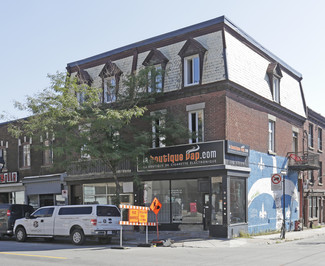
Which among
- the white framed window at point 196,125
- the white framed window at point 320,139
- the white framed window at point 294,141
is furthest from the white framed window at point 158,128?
the white framed window at point 320,139

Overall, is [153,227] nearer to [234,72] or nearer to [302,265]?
[234,72]

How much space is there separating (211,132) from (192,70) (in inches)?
147

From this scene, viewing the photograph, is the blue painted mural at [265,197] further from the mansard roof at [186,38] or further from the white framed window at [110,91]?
the white framed window at [110,91]

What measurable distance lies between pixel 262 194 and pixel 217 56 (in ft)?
27.5

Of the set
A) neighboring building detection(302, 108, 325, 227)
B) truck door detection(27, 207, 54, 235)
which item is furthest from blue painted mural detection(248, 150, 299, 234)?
truck door detection(27, 207, 54, 235)

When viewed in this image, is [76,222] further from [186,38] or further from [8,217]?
[186,38]

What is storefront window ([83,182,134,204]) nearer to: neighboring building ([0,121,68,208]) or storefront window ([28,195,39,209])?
neighboring building ([0,121,68,208])

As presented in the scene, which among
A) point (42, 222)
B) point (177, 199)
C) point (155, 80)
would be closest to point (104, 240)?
point (42, 222)

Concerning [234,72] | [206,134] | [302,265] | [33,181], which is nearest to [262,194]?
[206,134]

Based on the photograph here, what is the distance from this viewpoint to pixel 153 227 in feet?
76.2

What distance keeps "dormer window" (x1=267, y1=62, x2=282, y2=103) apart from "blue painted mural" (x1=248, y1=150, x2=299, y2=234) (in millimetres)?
3915

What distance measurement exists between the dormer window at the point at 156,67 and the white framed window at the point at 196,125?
228cm

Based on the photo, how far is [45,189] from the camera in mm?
29969

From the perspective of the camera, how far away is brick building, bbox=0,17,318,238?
69.4ft
